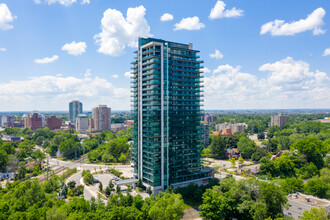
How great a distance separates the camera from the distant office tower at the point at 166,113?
66.1 metres

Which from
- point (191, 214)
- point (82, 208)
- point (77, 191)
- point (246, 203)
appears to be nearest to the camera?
point (82, 208)

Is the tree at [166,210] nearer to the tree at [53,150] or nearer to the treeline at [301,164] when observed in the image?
the treeline at [301,164]

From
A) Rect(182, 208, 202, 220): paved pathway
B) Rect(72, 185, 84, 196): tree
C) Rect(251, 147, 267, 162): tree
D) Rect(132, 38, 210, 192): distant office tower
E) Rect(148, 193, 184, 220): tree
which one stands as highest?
Rect(132, 38, 210, 192): distant office tower

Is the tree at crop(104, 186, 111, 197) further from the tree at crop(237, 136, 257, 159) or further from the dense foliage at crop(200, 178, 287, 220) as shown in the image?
the tree at crop(237, 136, 257, 159)

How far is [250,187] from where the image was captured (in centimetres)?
5138

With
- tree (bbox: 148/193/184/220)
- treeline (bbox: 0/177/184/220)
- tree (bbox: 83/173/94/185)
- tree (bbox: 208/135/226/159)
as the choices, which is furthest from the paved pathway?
tree (bbox: 208/135/226/159)

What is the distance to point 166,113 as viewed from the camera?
220 ft

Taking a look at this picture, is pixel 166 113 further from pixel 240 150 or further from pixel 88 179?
pixel 240 150

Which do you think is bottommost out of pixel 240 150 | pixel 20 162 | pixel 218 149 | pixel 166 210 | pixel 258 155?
pixel 20 162

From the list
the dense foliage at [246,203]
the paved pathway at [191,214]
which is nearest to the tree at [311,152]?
the dense foliage at [246,203]

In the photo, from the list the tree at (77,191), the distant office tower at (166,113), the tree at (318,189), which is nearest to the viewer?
the tree at (318,189)

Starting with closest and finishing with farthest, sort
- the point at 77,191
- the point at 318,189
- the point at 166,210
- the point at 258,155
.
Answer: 1. the point at 166,210
2. the point at 318,189
3. the point at 77,191
4. the point at 258,155

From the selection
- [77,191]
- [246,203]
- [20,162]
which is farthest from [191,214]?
[20,162]

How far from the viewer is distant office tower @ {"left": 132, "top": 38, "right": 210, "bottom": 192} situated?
217ft
